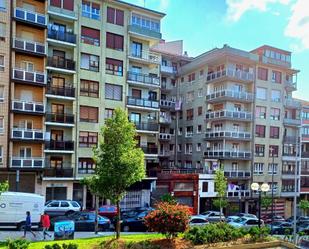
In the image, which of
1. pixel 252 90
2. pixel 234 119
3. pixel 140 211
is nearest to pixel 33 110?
pixel 140 211

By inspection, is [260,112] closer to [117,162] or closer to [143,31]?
[143,31]

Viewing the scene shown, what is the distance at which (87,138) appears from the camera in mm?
37750

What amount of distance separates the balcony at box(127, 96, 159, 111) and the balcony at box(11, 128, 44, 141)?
35.3 feet

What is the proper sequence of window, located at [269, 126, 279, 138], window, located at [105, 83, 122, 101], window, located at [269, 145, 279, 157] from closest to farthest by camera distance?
window, located at [105, 83, 122, 101], window, located at [269, 145, 279, 157], window, located at [269, 126, 279, 138]

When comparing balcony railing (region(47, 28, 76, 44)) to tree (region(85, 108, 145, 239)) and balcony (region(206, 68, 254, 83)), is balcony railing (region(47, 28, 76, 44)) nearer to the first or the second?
tree (region(85, 108, 145, 239))

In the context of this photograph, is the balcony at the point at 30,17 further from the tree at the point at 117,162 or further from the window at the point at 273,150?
the window at the point at 273,150

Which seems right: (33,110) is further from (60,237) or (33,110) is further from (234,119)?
(234,119)

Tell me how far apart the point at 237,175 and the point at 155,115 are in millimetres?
14022

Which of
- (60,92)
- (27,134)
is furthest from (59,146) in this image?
(60,92)

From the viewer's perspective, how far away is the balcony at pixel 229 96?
4641 centimetres

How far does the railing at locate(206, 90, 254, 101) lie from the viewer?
46.4 meters

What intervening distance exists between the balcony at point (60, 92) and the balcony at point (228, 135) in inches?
805

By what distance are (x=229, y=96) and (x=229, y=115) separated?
8.21 feet

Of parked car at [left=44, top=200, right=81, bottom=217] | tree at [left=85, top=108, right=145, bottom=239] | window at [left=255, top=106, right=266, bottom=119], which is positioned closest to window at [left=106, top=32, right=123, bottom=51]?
parked car at [left=44, top=200, right=81, bottom=217]
